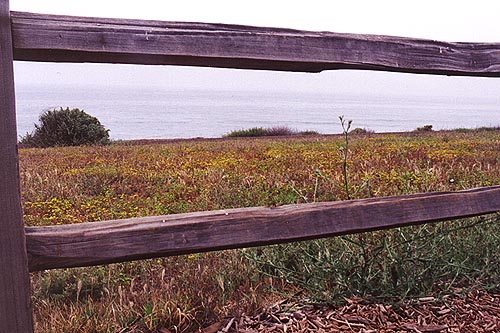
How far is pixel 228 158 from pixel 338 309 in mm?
5332

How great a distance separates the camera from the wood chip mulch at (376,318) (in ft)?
8.98

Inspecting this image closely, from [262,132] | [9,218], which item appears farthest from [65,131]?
[9,218]

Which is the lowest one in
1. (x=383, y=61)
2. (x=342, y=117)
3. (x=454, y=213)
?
(x=454, y=213)

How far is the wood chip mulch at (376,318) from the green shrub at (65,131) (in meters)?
13.3

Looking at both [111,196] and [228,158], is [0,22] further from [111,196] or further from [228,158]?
[228,158]

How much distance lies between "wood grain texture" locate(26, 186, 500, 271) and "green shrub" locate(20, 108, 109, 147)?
44.9 feet

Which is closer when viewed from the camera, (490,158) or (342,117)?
(342,117)

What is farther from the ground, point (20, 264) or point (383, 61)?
point (383, 61)

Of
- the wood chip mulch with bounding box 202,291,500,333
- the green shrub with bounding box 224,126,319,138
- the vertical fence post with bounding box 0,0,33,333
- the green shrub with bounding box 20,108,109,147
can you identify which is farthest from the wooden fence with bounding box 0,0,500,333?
the green shrub with bounding box 224,126,319,138

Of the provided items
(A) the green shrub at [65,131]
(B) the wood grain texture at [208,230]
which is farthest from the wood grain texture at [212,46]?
(A) the green shrub at [65,131]

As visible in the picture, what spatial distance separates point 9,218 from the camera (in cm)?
188

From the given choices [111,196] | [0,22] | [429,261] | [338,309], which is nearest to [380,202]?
[338,309]

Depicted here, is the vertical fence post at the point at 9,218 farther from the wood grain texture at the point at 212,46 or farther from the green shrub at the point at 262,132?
the green shrub at the point at 262,132

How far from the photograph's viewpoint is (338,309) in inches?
116
